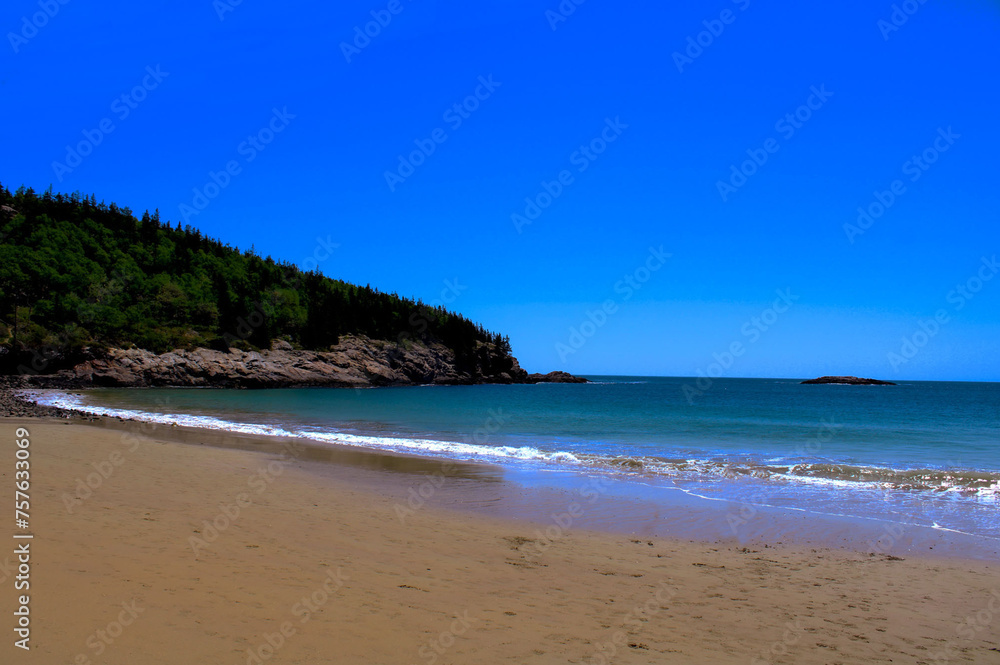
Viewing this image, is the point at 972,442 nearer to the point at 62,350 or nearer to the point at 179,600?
the point at 179,600

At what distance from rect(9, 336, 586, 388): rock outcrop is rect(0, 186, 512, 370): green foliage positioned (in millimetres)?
2521

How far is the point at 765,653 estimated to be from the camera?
4.69 meters

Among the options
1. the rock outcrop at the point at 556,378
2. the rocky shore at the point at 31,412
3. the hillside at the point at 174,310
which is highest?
the hillside at the point at 174,310

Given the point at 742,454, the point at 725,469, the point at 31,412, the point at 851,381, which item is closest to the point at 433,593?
the point at 725,469

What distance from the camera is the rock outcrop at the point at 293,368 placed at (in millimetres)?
64062

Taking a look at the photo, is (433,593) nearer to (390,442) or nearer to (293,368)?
(390,442)

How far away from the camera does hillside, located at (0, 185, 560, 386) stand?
67.2 metres

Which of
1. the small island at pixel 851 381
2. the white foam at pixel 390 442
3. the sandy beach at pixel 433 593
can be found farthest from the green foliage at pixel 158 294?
the small island at pixel 851 381

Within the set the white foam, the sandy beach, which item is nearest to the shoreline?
the sandy beach

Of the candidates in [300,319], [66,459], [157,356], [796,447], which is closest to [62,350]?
[157,356]

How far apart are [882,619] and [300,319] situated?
A: 97.2 meters

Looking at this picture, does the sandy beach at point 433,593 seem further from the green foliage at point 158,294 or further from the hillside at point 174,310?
the green foliage at point 158,294

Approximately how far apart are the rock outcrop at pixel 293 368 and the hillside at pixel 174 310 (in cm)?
26

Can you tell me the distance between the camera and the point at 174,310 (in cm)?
8225
